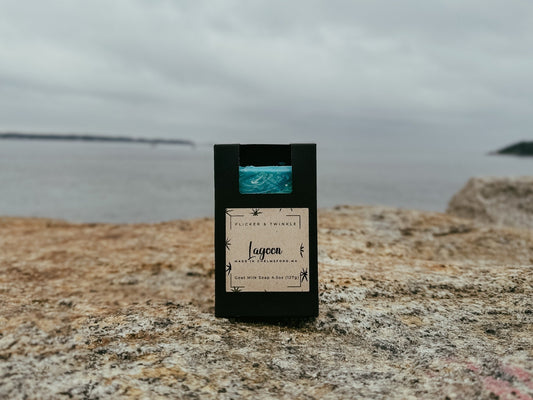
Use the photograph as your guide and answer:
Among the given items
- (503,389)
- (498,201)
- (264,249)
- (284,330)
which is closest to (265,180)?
(264,249)

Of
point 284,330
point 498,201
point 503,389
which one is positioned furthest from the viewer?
point 498,201

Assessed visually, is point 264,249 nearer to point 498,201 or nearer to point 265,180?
point 265,180

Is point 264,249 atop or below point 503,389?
atop

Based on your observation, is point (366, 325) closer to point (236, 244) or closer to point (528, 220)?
point (236, 244)

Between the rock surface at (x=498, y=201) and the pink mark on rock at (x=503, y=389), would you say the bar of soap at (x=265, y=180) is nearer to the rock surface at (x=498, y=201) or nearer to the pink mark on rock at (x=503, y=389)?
the pink mark on rock at (x=503, y=389)

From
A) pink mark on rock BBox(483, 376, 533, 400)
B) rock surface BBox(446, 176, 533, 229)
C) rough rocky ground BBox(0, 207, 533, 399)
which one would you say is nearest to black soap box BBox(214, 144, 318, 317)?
rough rocky ground BBox(0, 207, 533, 399)

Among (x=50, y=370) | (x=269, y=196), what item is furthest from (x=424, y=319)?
(x=50, y=370)

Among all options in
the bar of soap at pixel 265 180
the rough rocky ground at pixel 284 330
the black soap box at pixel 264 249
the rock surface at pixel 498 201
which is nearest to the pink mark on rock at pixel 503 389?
the rough rocky ground at pixel 284 330
